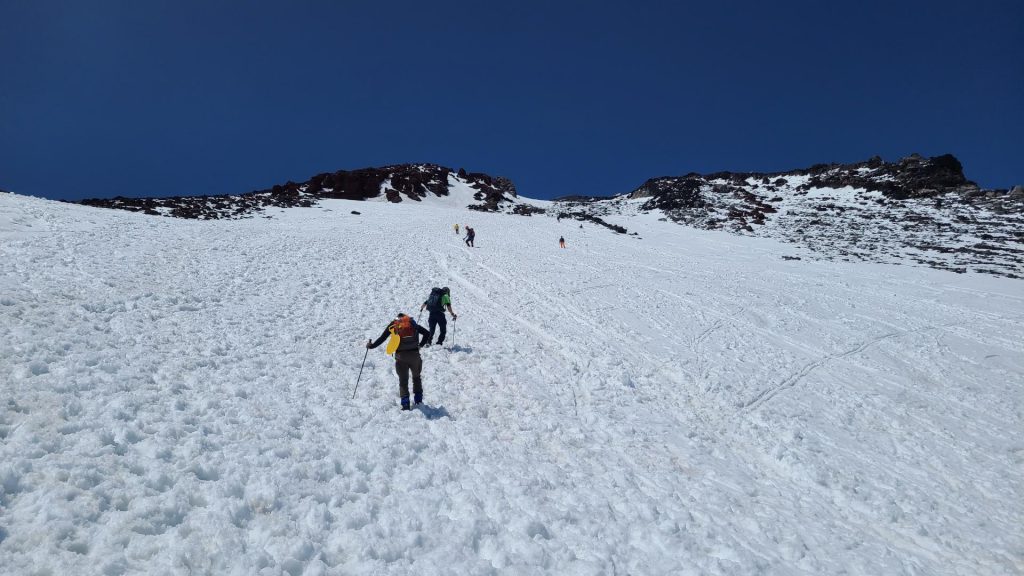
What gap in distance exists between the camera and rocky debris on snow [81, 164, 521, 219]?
42.8 meters

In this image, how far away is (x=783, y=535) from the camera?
22.1ft

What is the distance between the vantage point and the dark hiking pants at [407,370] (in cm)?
892

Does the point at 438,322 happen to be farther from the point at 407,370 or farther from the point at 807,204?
the point at 807,204

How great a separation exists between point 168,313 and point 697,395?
1515 centimetres

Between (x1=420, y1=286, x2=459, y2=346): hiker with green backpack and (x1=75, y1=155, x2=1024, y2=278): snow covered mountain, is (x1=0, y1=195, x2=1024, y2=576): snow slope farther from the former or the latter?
(x1=75, y1=155, x2=1024, y2=278): snow covered mountain

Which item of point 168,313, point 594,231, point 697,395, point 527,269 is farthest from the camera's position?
point 594,231

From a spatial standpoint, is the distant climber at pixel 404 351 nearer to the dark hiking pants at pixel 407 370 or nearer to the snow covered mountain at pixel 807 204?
the dark hiking pants at pixel 407 370


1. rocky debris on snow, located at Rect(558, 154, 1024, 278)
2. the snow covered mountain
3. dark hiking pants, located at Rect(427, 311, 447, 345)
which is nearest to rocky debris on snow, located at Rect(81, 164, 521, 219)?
the snow covered mountain

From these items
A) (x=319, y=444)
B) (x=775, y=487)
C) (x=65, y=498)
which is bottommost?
(x=775, y=487)

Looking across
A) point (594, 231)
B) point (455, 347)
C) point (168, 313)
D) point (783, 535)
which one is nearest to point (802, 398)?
point (783, 535)

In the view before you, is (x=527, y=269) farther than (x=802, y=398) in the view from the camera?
Yes

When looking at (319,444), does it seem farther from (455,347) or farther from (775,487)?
(775,487)

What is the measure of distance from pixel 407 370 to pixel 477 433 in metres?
1.95

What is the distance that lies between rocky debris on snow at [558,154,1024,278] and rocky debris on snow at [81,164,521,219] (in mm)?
26560
